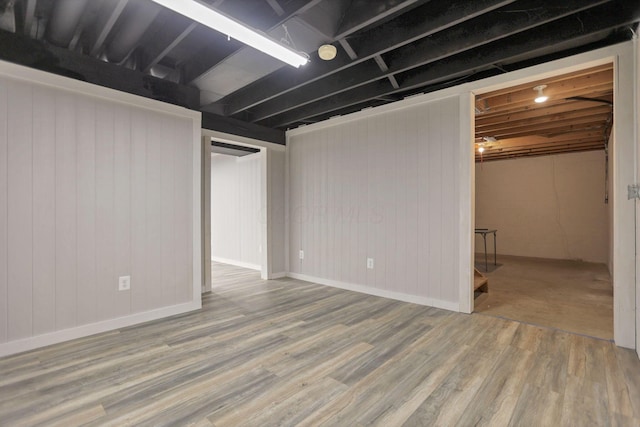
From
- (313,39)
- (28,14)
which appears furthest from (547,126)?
(28,14)

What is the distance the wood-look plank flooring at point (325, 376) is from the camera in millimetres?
1561

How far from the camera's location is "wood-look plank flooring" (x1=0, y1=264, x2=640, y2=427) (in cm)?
156

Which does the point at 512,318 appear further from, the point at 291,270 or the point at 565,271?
the point at 565,271

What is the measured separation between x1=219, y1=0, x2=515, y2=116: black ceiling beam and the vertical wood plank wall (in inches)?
44.9

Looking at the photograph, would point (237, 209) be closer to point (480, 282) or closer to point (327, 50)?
point (327, 50)

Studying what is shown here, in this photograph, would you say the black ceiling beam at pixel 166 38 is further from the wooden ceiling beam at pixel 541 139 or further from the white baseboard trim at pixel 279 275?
the wooden ceiling beam at pixel 541 139

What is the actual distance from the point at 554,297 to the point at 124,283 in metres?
4.86

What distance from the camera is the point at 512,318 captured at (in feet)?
9.73

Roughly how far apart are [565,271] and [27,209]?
294 inches

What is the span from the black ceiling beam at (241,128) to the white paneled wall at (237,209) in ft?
2.39

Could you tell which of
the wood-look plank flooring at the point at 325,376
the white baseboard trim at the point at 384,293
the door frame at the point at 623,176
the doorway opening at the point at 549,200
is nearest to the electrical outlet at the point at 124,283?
the wood-look plank flooring at the point at 325,376

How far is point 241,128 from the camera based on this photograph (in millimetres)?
4383

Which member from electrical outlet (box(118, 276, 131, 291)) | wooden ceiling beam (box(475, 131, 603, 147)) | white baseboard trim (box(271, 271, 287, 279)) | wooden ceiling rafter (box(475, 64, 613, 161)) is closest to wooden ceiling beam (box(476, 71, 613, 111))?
wooden ceiling rafter (box(475, 64, 613, 161))

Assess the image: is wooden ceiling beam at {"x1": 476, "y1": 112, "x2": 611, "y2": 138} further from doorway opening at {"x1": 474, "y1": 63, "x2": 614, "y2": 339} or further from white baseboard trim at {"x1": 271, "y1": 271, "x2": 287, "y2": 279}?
white baseboard trim at {"x1": 271, "y1": 271, "x2": 287, "y2": 279}
